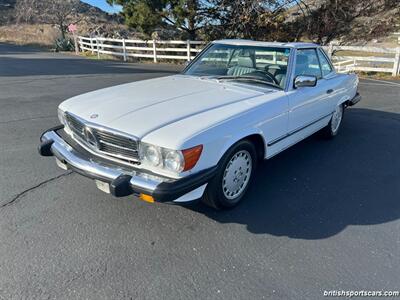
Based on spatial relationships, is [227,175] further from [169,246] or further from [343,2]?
[343,2]

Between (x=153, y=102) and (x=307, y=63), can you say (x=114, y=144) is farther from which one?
(x=307, y=63)

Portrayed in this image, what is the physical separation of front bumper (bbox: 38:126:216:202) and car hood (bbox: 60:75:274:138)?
345 mm

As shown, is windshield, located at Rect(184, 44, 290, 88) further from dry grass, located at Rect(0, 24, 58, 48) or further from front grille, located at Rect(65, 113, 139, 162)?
dry grass, located at Rect(0, 24, 58, 48)

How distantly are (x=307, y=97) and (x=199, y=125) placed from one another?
196cm

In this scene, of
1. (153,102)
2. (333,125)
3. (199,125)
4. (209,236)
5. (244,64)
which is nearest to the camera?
(199,125)

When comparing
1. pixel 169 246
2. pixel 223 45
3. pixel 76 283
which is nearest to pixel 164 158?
pixel 169 246

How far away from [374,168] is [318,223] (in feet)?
5.76

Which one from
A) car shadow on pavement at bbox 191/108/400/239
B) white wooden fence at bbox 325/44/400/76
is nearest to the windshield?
car shadow on pavement at bbox 191/108/400/239

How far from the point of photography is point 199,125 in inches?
106

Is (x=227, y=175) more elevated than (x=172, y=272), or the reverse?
(x=227, y=175)

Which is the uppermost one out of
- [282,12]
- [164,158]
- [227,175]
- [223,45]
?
Answer: [282,12]

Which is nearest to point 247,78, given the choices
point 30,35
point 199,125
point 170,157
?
point 199,125

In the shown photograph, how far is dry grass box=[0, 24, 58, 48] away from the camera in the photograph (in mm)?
34197

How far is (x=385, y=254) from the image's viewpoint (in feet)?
8.79
